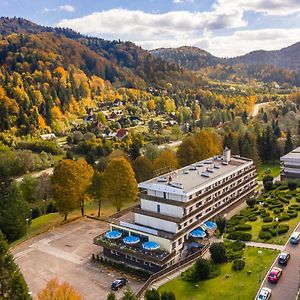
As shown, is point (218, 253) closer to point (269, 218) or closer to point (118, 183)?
point (269, 218)

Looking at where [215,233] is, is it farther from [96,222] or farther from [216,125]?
[216,125]

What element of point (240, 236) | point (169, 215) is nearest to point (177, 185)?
point (169, 215)

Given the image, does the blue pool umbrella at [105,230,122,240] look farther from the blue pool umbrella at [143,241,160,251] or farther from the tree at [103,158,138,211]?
the tree at [103,158,138,211]

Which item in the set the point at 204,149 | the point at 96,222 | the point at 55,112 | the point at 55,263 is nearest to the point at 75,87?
the point at 55,112

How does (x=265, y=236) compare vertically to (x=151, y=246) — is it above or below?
above

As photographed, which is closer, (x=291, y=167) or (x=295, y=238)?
(x=295, y=238)

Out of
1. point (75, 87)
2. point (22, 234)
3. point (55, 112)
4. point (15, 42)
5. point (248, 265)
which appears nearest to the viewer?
point (248, 265)

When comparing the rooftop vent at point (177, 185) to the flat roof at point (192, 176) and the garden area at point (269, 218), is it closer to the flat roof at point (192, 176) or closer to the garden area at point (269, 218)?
the flat roof at point (192, 176)
